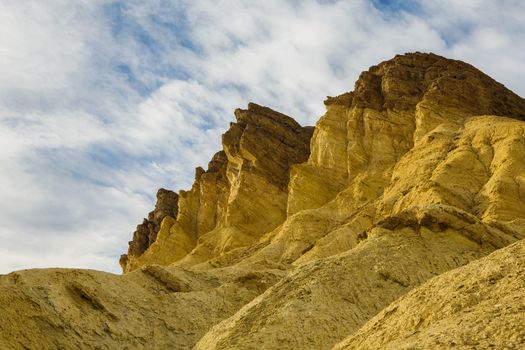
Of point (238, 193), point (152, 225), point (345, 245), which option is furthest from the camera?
point (152, 225)

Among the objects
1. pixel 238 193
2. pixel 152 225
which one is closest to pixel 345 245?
pixel 238 193

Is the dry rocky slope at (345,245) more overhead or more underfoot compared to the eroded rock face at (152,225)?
more underfoot

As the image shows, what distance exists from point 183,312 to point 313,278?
6.87m

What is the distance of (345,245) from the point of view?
1571 inches

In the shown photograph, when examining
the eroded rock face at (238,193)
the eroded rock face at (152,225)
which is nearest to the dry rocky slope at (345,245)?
the eroded rock face at (238,193)

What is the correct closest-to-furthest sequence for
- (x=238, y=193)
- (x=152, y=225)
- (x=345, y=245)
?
(x=345, y=245) < (x=238, y=193) < (x=152, y=225)

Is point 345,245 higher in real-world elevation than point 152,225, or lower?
lower

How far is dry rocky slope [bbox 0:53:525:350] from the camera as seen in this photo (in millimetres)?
10438

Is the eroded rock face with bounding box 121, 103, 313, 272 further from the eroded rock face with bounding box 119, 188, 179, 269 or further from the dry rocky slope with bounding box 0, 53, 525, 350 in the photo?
the eroded rock face with bounding box 119, 188, 179, 269

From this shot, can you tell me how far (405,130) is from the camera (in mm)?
59344

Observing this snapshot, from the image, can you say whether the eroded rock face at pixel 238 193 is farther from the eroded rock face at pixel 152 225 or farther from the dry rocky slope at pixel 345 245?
the eroded rock face at pixel 152 225

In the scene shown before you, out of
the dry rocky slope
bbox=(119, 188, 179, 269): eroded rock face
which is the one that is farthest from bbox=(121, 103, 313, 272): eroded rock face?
bbox=(119, 188, 179, 269): eroded rock face

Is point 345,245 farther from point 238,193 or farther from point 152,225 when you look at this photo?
point 152,225

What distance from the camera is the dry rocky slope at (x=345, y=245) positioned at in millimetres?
10438
